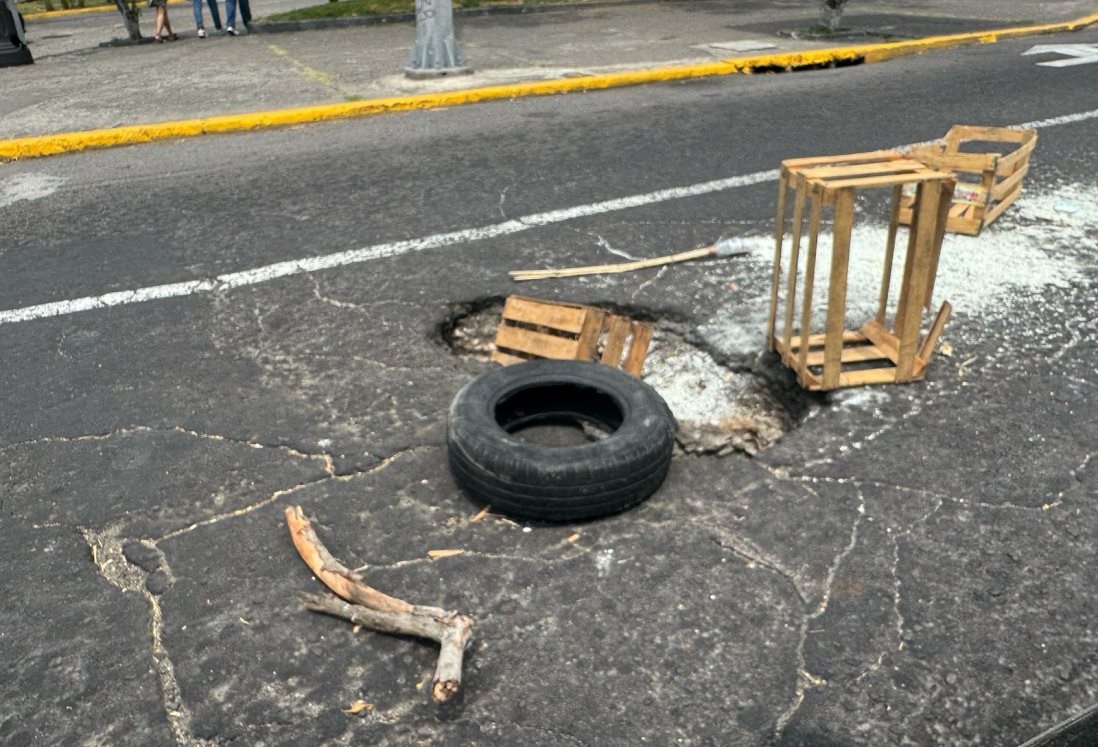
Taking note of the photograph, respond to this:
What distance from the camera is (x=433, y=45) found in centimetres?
1009

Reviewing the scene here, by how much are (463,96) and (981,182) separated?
5154mm

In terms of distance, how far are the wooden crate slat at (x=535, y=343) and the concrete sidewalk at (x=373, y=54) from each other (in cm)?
578

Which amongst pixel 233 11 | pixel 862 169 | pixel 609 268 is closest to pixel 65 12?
pixel 233 11

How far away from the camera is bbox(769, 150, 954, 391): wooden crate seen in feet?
11.8

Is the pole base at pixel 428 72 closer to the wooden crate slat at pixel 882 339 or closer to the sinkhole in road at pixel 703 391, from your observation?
the sinkhole in road at pixel 703 391

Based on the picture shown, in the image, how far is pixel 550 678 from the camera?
99.2 inches

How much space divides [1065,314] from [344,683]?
374 cm

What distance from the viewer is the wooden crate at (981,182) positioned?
5.39m

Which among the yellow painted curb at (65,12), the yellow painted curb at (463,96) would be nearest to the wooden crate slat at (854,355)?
the yellow painted curb at (463,96)

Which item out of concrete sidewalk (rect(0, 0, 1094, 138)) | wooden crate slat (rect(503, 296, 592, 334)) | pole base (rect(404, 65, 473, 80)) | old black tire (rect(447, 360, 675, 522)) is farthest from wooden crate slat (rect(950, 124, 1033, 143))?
pole base (rect(404, 65, 473, 80))

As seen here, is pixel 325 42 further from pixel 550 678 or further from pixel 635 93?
pixel 550 678

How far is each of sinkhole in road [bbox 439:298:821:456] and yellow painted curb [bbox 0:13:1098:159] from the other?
4.91m

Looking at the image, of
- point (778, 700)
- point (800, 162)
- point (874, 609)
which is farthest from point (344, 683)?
point (800, 162)

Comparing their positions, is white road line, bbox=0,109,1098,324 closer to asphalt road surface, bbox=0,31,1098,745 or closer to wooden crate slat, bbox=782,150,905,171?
asphalt road surface, bbox=0,31,1098,745
